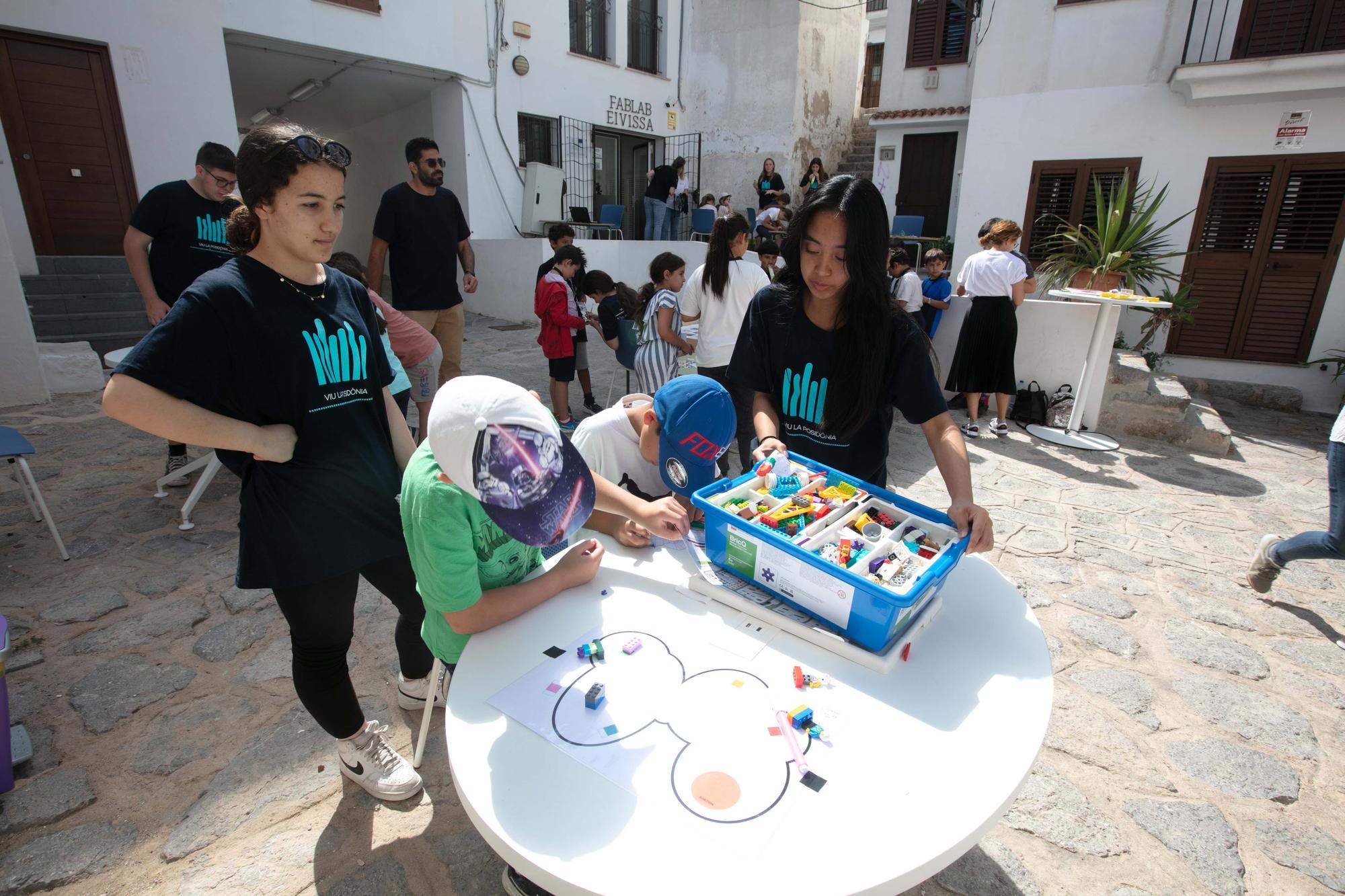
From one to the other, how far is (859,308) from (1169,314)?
763 centimetres

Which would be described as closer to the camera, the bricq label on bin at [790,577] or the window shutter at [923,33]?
the bricq label on bin at [790,577]

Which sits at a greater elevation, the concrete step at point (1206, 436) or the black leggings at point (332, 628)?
the black leggings at point (332, 628)

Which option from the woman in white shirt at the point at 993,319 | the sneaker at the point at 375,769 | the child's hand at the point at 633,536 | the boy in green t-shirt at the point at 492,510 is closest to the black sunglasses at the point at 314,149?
the boy in green t-shirt at the point at 492,510

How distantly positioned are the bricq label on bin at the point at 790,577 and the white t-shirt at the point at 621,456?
0.72 meters

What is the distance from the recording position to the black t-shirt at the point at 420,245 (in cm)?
446

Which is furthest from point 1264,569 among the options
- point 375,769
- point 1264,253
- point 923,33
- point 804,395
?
point 923,33

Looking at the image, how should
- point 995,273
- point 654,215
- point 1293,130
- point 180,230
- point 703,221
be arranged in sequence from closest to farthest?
point 180,230, point 995,273, point 1293,130, point 654,215, point 703,221

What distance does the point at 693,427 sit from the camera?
180 centimetres

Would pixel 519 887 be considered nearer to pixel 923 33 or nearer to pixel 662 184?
pixel 662 184

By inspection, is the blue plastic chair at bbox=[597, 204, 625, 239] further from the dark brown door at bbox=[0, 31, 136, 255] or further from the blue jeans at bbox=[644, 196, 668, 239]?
the dark brown door at bbox=[0, 31, 136, 255]

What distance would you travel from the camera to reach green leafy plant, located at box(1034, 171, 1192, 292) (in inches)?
268

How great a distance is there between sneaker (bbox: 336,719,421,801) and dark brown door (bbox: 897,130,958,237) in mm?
12338

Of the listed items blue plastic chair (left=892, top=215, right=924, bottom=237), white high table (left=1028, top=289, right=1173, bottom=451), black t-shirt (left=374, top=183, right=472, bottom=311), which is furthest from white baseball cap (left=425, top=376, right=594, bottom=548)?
blue plastic chair (left=892, top=215, right=924, bottom=237)

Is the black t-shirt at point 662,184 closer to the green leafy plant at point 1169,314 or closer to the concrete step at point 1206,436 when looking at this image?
the green leafy plant at point 1169,314
